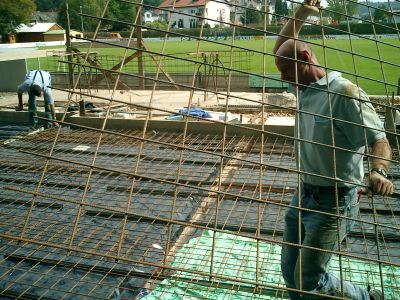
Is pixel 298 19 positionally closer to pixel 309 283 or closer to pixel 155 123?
pixel 309 283

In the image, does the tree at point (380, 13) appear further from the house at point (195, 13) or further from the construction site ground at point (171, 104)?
the construction site ground at point (171, 104)

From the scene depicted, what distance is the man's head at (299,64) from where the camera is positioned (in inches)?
89.7

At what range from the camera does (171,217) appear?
86.7 inches

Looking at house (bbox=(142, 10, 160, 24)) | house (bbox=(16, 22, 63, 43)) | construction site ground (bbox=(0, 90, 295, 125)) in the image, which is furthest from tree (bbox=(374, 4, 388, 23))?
house (bbox=(16, 22, 63, 43))

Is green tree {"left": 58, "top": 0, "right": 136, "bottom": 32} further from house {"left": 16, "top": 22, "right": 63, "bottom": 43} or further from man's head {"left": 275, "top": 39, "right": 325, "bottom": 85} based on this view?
house {"left": 16, "top": 22, "right": 63, "bottom": 43}

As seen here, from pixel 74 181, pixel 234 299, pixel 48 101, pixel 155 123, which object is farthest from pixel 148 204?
pixel 48 101

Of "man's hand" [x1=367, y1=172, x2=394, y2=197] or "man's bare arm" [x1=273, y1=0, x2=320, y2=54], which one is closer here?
"man's hand" [x1=367, y1=172, x2=394, y2=197]

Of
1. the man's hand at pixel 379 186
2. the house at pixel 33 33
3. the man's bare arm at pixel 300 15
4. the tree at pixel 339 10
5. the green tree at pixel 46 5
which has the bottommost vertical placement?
the man's hand at pixel 379 186

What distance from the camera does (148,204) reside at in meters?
4.25

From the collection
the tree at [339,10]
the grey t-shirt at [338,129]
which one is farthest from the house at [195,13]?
the tree at [339,10]

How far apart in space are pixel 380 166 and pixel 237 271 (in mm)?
1419

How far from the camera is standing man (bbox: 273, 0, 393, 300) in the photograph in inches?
84.1

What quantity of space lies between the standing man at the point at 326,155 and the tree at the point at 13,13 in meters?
39.6

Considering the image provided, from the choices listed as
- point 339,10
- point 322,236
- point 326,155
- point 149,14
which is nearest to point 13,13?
point 149,14
